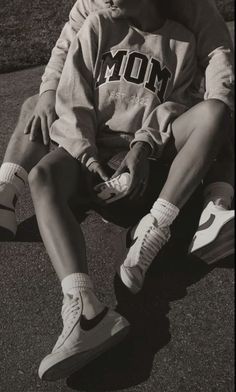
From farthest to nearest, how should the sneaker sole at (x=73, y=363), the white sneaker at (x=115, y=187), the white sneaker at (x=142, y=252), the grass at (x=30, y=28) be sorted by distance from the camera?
the grass at (x=30, y=28), the white sneaker at (x=115, y=187), the white sneaker at (x=142, y=252), the sneaker sole at (x=73, y=363)

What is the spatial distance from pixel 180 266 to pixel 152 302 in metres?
0.18

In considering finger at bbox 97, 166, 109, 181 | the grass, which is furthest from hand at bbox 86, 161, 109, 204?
the grass

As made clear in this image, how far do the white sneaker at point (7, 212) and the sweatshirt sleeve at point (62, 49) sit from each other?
0.46 metres

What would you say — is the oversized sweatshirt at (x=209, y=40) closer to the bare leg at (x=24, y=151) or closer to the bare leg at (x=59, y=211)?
the bare leg at (x=24, y=151)

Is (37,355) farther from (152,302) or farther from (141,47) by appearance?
(141,47)

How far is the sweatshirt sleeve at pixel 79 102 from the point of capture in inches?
84.0

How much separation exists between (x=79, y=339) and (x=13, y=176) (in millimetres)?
843

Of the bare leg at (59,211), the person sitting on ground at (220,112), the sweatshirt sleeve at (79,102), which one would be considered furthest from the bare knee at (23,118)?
the bare leg at (59,211)

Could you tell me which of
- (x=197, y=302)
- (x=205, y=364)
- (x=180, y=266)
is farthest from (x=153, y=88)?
(x=205, y=364)

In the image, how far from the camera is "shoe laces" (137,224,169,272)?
1900mm

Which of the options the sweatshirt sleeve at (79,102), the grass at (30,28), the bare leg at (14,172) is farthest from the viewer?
the grass at (30,28)

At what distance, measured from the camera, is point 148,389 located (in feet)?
5.56

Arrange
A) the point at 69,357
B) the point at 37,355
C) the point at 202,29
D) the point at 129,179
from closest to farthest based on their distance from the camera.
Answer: the point at 69,357 < the point at 37,355 < the point at 129,179 < the point at 202,29

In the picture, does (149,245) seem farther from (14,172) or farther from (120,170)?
(14,172)
